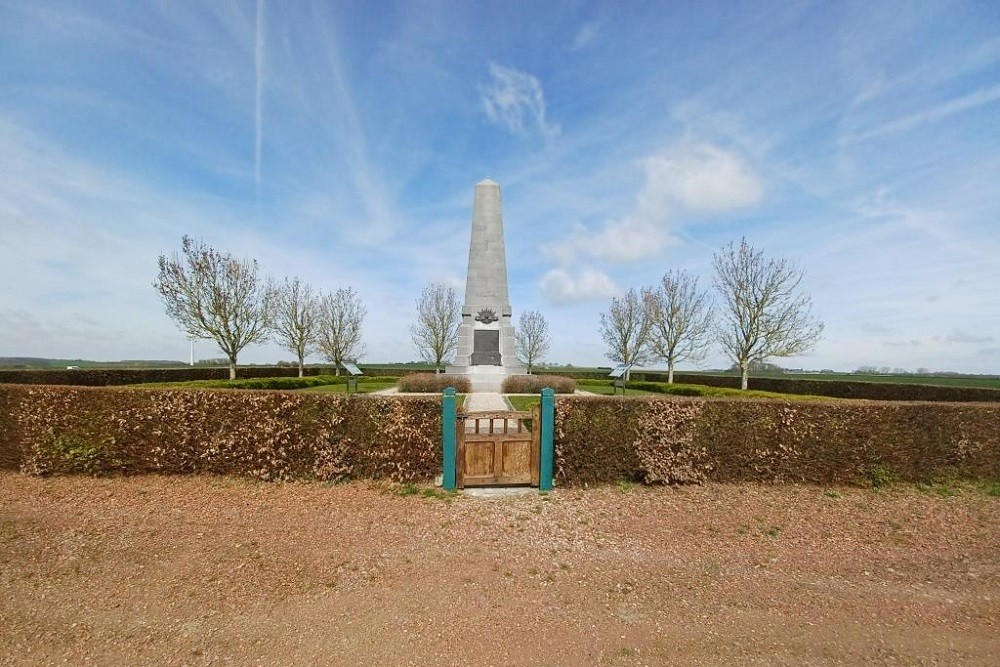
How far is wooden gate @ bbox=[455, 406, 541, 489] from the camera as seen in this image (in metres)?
Result: 7.09

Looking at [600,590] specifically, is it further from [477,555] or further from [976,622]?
[976,622]

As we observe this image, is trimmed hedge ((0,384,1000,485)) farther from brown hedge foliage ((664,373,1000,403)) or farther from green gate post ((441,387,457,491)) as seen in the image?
brown hedge foliage ((664,373,1000,403))

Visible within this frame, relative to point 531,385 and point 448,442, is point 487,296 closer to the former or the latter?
point 531,385

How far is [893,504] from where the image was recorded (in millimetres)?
6715

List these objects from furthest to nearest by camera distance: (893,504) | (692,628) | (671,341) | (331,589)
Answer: (671,341)
(893,504)
(331,589)
(692,628)

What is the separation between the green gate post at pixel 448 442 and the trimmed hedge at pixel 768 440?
1669 millimetres

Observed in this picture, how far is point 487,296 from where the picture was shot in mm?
23625

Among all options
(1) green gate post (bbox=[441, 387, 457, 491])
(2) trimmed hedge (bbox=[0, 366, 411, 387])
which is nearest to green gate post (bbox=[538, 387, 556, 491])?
(1) green gate post (bbox=[441, 387, 457, 491])

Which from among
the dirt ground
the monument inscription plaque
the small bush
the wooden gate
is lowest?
the dirt ground

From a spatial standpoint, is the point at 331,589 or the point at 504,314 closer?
the point at 331,589

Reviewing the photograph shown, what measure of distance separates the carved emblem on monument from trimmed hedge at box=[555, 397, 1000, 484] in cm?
1617

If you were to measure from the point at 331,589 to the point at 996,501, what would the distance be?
970cm

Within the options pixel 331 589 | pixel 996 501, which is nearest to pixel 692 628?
pixel 331 589

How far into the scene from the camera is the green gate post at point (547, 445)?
7.04 meters
